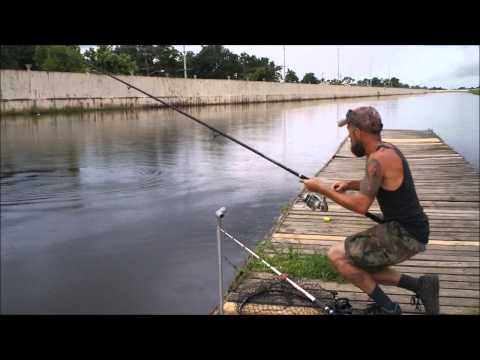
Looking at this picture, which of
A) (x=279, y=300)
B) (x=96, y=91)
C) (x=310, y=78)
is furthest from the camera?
(x=310, y=78)

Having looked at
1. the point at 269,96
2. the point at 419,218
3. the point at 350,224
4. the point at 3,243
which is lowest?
the point at 3,243

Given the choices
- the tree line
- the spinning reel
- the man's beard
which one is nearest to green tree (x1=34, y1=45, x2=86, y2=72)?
the tree line

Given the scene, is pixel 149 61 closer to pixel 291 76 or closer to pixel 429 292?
pixel 291 76

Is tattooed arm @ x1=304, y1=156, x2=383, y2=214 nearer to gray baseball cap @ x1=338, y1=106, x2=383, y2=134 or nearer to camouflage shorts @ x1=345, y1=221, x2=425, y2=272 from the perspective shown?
gray baseball cap @ x1=338, y1=106, x2=383, y2=134

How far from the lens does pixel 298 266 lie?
19.7 feet

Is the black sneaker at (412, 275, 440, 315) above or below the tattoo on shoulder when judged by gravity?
below

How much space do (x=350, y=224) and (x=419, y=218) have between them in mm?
4507

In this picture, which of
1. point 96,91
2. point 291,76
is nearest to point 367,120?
point 96,91

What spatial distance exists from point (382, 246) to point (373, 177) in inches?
25.9

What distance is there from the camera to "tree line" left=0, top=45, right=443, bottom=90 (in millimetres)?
55156

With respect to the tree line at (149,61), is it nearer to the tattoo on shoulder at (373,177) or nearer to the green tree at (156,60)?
the green tree at (156,60)
